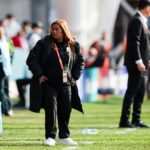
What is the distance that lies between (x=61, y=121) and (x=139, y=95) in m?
2.84

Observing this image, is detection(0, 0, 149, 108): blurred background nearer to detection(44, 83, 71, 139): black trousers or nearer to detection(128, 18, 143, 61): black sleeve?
detection(128, 18, 143, 61): black sleeve

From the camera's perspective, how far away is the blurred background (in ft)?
71.9

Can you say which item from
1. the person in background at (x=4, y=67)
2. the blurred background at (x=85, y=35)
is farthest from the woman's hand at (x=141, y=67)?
the blurred background at (x=85, y=35)

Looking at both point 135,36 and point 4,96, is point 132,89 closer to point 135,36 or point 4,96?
point 135,36

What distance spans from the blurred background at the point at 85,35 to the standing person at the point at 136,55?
5.61 meters

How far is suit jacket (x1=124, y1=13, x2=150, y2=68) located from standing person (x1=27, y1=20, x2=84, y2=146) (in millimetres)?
2149

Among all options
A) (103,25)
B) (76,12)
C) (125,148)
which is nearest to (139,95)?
(125,148)

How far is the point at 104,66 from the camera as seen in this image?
976 inches

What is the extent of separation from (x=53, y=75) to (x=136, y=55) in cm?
246

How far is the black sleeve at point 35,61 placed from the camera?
13.1 metres

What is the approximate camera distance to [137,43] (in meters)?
15.4

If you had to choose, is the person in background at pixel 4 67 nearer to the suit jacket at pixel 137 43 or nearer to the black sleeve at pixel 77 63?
the suit jacket at pixel 137 43

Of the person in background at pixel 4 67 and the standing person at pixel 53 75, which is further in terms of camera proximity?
the person in background at pixel 4 67

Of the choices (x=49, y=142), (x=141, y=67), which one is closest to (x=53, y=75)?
(x=49, y=142)
